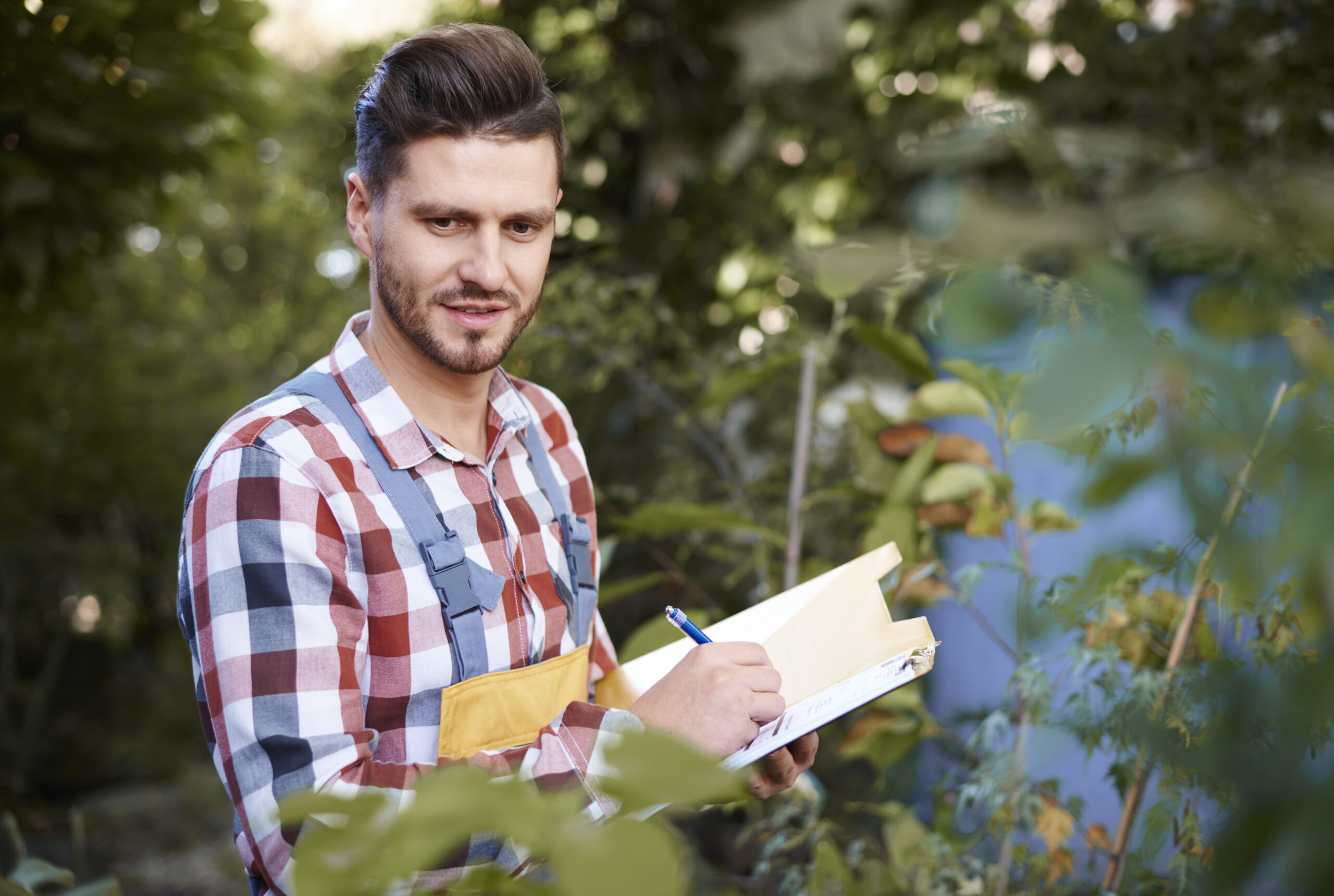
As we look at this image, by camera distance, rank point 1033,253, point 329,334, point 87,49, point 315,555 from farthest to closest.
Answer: point 329,334
point 87,49
point 315,555
point 1033,253

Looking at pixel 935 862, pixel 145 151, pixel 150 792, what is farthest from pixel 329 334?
pixel 935 862

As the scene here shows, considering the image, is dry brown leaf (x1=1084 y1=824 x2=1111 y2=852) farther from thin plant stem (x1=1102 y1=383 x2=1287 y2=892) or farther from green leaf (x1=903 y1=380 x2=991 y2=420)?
green leaf (x1=903 y1=380 x2=991 y2=420)

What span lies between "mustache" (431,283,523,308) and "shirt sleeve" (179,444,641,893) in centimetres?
26

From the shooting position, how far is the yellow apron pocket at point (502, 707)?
938mm

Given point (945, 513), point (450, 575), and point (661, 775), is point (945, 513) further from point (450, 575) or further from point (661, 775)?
point (661, 775)

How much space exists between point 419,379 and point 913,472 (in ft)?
2.70

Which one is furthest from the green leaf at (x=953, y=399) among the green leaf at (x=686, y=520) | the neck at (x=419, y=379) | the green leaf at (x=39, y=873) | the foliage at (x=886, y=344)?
the green leaf at (x=39, y=873)

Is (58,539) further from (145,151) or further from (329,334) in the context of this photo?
(145,151)

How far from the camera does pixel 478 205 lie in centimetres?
98

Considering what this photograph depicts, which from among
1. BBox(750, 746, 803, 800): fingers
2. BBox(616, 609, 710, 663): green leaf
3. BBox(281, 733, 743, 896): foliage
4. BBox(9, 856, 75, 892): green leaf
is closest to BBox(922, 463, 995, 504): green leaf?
BBox(616, 609, 710, 663): green leaf

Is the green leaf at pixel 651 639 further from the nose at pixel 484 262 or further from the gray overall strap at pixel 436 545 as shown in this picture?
the nose at pixel 484 262

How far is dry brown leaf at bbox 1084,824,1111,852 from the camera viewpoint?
1.29 meters

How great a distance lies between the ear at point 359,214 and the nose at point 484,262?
0.14 m

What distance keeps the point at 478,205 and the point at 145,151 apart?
1489mm
